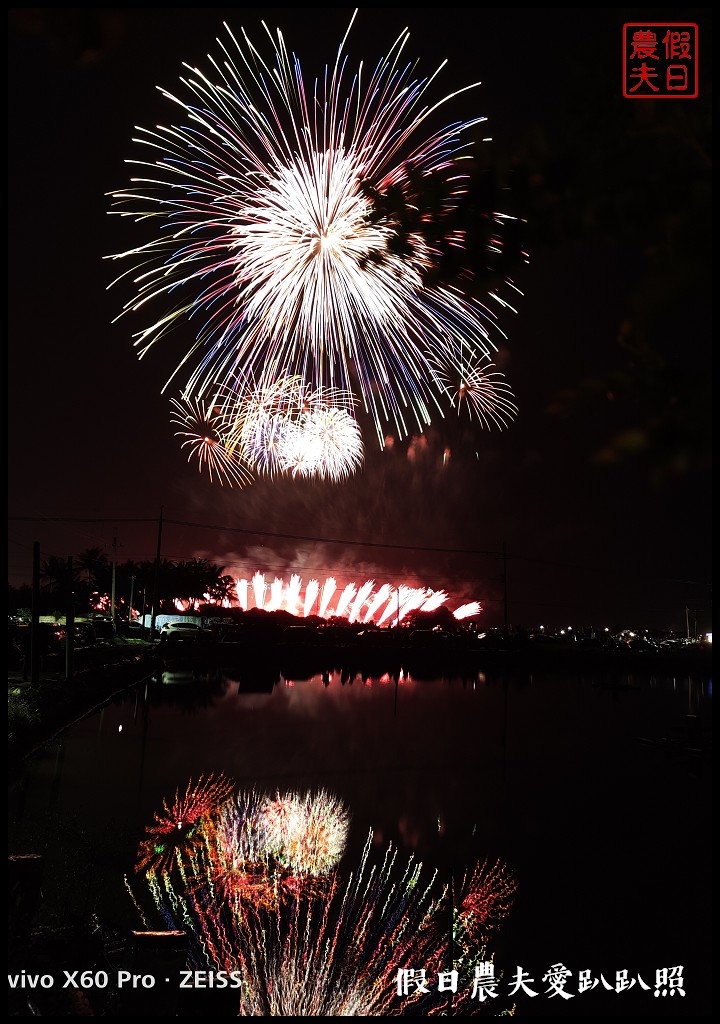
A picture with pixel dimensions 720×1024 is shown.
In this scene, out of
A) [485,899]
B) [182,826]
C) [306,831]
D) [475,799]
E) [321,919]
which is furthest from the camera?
[475,799]

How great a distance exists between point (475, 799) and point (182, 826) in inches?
276

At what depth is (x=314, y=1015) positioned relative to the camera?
6.00 metres

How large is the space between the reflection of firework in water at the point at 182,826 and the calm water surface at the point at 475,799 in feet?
0.84

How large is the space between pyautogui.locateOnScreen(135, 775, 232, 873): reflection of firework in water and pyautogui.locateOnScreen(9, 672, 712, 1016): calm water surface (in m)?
0.26

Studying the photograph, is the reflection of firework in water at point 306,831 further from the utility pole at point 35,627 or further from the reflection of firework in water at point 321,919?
the utility pole at point 35,627

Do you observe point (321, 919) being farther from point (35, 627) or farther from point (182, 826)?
point (35, 627)

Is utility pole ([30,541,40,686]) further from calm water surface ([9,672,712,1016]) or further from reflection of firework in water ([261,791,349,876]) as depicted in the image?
reflection of firework in water ([261,791,349,876])

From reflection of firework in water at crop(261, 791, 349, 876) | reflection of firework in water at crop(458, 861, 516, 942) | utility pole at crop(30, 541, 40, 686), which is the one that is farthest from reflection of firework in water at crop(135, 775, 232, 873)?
utility pole at crop(30, 541, 40, 686)

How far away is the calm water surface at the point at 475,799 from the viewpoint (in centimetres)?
830

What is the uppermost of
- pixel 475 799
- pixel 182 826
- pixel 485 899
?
pixel 182 826

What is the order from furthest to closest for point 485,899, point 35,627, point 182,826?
point 35,627, point 182,826, point 485,899

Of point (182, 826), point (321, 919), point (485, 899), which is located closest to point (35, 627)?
point (182, 826)

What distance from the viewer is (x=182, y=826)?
11109mm

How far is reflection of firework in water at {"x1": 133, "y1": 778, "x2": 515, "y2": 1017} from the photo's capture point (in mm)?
6383
